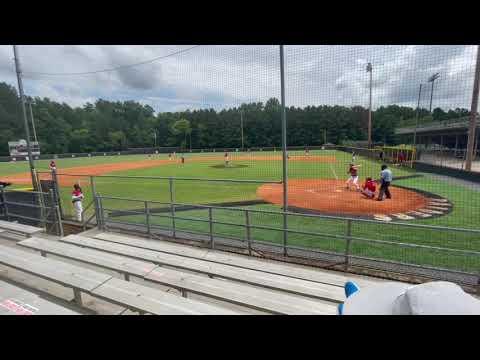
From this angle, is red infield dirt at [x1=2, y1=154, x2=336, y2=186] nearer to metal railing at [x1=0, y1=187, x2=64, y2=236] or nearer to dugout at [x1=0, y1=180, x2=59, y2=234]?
metal railing at [x1=0, y1=187, x2=64, y2=236]

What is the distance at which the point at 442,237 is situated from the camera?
641 centimetres

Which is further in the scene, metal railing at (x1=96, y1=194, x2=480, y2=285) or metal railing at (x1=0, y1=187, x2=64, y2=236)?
metal railing at (x1=0, y1=187, x2=64, y2=236)

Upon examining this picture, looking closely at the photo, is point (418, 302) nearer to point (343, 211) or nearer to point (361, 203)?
point (343, 211)

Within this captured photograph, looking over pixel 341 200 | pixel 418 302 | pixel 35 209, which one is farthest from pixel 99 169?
pixel 418 302

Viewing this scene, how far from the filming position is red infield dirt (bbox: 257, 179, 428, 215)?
31.6 ft

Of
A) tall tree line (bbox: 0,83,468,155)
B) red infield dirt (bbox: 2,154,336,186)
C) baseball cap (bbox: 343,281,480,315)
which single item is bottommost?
red infield dirt (bbox: 2,154,336,186)

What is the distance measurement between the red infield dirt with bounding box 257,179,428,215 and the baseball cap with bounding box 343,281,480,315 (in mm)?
8753

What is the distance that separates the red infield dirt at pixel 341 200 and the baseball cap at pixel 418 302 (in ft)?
28.7

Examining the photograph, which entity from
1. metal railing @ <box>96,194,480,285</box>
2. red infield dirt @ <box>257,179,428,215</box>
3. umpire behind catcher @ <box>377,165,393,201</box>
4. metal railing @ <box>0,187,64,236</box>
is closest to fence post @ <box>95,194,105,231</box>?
metal railing @ <box>96,194,480,285</box>

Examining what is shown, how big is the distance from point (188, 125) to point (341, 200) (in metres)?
11.0

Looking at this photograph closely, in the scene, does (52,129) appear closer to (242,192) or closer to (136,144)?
(136,144)

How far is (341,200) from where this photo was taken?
11.2 meters
